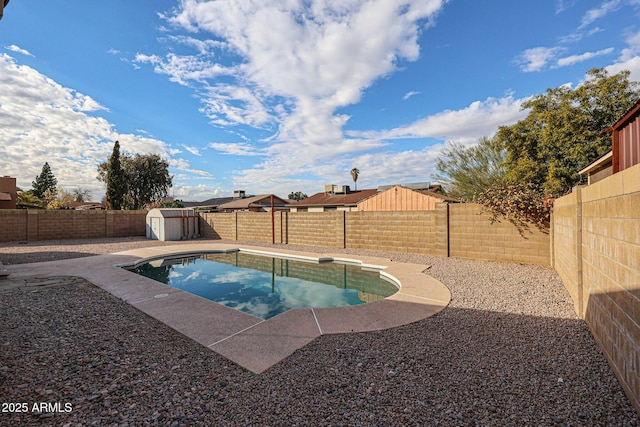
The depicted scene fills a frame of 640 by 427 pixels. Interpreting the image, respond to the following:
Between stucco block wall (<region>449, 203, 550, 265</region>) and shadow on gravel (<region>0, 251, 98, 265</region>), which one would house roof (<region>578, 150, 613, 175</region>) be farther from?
shadow on gravel (<region>0, 251, 98, 265</region>)

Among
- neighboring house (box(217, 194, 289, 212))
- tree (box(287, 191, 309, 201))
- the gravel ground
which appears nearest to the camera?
the gravel ground

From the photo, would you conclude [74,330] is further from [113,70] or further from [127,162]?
[127,162]

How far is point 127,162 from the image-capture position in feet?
102

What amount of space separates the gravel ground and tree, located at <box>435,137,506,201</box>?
626 inches

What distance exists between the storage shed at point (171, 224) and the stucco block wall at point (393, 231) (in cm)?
1171

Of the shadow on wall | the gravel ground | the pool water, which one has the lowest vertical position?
the pool water

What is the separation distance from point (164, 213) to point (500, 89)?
19.5 meters

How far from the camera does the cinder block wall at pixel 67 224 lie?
→ 1559 centimetres

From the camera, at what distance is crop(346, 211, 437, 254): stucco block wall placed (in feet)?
34.7

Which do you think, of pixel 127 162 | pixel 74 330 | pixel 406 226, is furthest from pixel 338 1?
pixel 127 162

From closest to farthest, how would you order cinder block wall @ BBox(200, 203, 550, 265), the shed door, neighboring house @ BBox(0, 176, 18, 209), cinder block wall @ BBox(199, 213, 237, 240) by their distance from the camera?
cinder block wall @ BBox(200, 203, 550, 265)
cinder block wall @ BBox(199, 213, 237, 240)
the shed door
neighboring house @ BBox(0, 176, 18, 209)

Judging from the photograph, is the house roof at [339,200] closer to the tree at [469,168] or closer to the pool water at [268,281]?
the tree at [469,168]

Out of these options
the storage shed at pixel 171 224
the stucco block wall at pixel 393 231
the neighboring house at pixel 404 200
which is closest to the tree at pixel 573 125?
the stucco block wall at pixel 393 231

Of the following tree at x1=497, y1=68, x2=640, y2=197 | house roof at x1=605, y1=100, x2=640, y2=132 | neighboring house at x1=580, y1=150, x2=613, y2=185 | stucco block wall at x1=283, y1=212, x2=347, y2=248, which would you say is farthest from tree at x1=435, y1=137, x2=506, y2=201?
house roof at x1=605, y1=100, x2=640, y2=132
